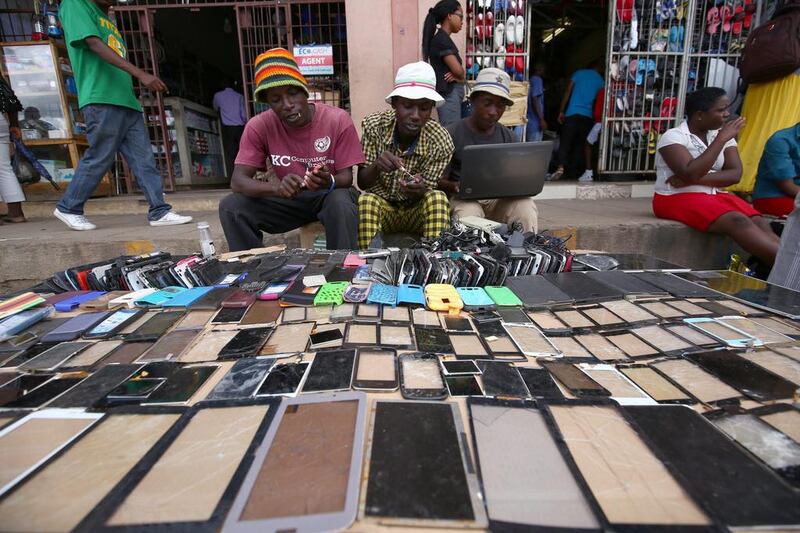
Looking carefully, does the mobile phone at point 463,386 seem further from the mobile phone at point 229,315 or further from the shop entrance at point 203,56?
the shop entrance at point 203,56

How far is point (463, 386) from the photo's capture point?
0.94m

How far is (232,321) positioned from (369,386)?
636 millimetres

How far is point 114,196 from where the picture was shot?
4543mm

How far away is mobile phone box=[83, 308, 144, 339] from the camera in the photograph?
1232 millimetres

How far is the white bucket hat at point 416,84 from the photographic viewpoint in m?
2.35

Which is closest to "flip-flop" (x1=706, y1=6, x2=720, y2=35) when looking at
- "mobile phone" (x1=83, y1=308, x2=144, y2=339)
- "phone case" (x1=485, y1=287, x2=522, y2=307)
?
"phone case" (x1=485, y1=287, x2=522, y2=307)

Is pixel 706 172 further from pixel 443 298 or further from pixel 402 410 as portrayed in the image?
pixel 402 410

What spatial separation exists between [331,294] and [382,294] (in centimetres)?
19

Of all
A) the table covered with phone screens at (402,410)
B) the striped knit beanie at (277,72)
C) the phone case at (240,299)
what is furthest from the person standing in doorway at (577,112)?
the phone case at (240,299)

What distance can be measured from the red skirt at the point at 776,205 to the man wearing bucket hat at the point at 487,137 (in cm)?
193

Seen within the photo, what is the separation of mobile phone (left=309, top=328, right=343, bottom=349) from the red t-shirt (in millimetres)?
1604

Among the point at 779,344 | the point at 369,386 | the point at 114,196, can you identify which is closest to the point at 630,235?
the point at 779,344

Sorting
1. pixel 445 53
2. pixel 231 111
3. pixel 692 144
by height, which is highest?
pixel 445 53

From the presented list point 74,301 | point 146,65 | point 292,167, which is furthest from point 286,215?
point 146,65
